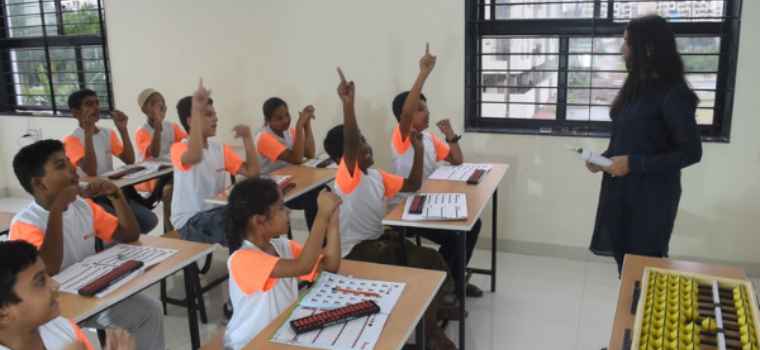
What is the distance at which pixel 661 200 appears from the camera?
2.19m

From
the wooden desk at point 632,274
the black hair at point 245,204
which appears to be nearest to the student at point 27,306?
the black hair at point 245,204

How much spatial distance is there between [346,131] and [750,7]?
2.20 meters

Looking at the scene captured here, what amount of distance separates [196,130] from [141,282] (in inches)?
42.8

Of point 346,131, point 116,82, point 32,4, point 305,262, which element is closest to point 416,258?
point 346,131

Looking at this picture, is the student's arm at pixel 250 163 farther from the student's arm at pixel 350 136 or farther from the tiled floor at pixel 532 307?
the student's arm at pixel 350 136

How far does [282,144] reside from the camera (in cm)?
367

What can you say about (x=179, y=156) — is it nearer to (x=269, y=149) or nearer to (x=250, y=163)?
(x=250, y=163)

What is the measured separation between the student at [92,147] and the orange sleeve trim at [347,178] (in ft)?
4.60

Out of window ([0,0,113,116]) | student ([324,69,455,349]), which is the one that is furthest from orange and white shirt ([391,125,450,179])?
window ([0,0,113,116])

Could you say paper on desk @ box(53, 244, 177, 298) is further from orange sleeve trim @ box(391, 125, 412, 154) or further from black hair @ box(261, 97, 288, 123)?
black hair @ box(261, 97, 288, 123)

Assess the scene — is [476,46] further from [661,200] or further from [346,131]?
[661,200]

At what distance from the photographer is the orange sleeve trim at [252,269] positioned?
1646 millimetres

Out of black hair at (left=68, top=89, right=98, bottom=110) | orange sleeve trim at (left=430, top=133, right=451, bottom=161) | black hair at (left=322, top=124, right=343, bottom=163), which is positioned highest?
black hair at (left=68, top=89, right=98, bottom=110)

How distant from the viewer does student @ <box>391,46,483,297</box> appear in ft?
10.0
